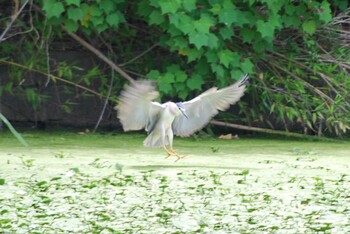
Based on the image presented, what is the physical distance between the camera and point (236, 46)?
7500mm

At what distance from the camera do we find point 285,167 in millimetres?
5844

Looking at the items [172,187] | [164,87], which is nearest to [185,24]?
[164,87]

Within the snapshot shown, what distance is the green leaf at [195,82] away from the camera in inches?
283

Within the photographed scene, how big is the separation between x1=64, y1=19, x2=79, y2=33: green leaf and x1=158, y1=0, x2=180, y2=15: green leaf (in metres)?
0.55

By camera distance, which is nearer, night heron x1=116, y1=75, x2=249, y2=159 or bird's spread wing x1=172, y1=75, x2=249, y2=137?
night heron x1=116, y1=75, x2=249, y2=159

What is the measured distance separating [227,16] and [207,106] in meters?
0.99

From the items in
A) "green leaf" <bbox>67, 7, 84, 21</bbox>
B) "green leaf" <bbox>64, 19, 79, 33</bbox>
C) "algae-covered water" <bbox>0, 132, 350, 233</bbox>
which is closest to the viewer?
"algae-covered water" <bbox>0, 132, 350, 233</bbox>

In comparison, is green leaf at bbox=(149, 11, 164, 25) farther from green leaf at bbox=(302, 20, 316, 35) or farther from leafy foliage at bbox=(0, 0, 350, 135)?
green leaf at bbox=(302, 20, 316, 35)

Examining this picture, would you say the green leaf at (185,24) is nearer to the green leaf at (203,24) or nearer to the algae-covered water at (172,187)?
the green leaf at (203,24)

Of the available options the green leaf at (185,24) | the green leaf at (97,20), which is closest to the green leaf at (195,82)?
the green leaf at (185,24)

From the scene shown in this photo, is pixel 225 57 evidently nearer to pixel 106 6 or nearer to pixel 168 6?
pixel 168 6

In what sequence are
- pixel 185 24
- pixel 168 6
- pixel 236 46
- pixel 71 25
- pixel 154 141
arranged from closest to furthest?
pixel 154 141, pixel 168 6, pixel 185 24, pixel 71 25, pixel 236 46

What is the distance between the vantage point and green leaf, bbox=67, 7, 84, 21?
694 centimetres

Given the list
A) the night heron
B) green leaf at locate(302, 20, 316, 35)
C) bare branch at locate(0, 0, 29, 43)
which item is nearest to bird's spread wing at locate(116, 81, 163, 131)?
the night heron
